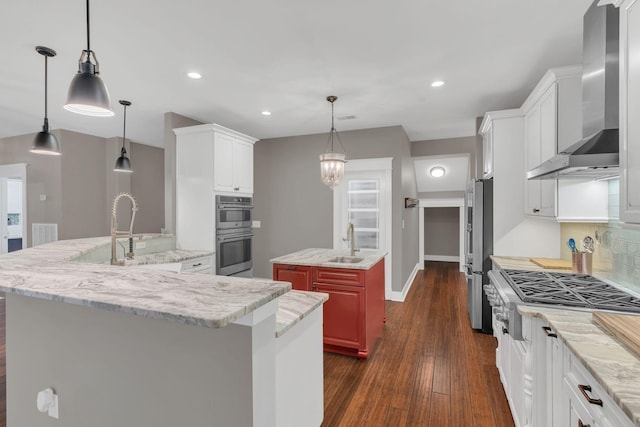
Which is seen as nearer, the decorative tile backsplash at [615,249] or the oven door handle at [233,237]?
the decorative tile backsplash at [615,249]

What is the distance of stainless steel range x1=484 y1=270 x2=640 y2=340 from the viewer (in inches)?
63.6

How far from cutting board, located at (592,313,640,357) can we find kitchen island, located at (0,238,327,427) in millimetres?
1308

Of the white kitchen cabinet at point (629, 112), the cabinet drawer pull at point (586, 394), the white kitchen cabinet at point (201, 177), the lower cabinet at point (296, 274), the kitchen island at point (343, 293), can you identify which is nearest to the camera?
the cabinet drawer pull at point (586, 394)

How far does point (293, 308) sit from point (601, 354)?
125 centimetres

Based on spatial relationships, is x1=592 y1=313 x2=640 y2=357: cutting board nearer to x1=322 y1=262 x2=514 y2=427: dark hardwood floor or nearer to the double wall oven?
x1=322 y1=262 x2=514 y2=427: dark hardwood floor

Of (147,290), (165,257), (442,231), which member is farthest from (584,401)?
(442,231)

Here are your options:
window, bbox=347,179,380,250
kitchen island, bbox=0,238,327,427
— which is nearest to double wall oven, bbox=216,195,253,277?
window, bbox=347,179,380,250

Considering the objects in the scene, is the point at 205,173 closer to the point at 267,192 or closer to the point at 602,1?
the point at 267,192

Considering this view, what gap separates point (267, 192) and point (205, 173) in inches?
72.9

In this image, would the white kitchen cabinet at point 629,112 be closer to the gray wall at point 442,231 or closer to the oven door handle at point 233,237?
the oven door handle at point 233,237

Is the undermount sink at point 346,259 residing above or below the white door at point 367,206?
below

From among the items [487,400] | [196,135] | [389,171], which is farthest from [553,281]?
[196,135]

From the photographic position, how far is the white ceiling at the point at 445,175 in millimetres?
6484

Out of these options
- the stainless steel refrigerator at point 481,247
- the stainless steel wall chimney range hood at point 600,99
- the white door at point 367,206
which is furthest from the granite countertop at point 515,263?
the white door at point 367,206
